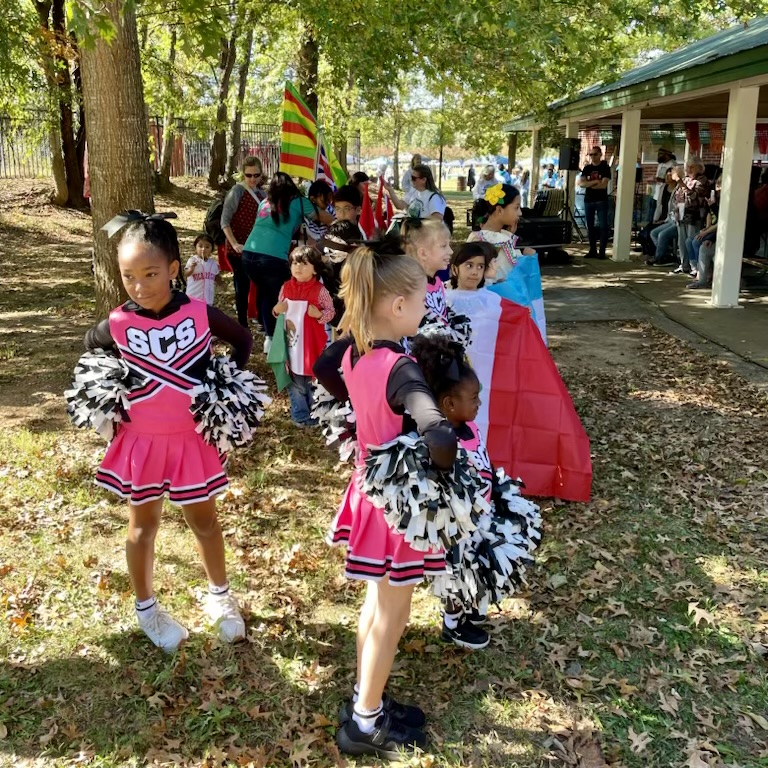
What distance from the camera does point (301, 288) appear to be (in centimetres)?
586

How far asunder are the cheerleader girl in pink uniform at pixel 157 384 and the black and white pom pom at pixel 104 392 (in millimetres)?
38

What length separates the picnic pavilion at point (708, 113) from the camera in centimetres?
988

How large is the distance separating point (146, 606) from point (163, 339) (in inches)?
48.0

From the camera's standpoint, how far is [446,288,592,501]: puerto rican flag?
488cm

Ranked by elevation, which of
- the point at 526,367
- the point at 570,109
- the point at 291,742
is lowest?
the point at 291,742

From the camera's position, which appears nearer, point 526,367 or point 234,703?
point 234,703

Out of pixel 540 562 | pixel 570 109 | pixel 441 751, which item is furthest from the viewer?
pixel 570 109

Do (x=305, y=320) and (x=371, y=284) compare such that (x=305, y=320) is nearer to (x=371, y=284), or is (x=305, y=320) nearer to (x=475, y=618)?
(x=475, y=618)

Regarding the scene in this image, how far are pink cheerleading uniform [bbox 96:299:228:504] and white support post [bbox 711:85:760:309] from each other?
8937 millimetres

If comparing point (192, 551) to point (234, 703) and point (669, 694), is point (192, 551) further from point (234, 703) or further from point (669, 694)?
point (669, 694)

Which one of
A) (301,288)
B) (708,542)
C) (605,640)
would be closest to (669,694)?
(605,640)

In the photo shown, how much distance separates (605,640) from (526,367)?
5.82 ft

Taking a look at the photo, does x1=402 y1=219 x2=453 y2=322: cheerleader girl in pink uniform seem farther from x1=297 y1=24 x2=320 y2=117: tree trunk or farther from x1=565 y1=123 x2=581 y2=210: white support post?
x1=565 y1=123 x2=581 y2=210: white support post

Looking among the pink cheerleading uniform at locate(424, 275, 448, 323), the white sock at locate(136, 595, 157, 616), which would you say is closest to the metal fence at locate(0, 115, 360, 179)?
the pink cheerleading uniform at locate(424, 275, 448, 323)
